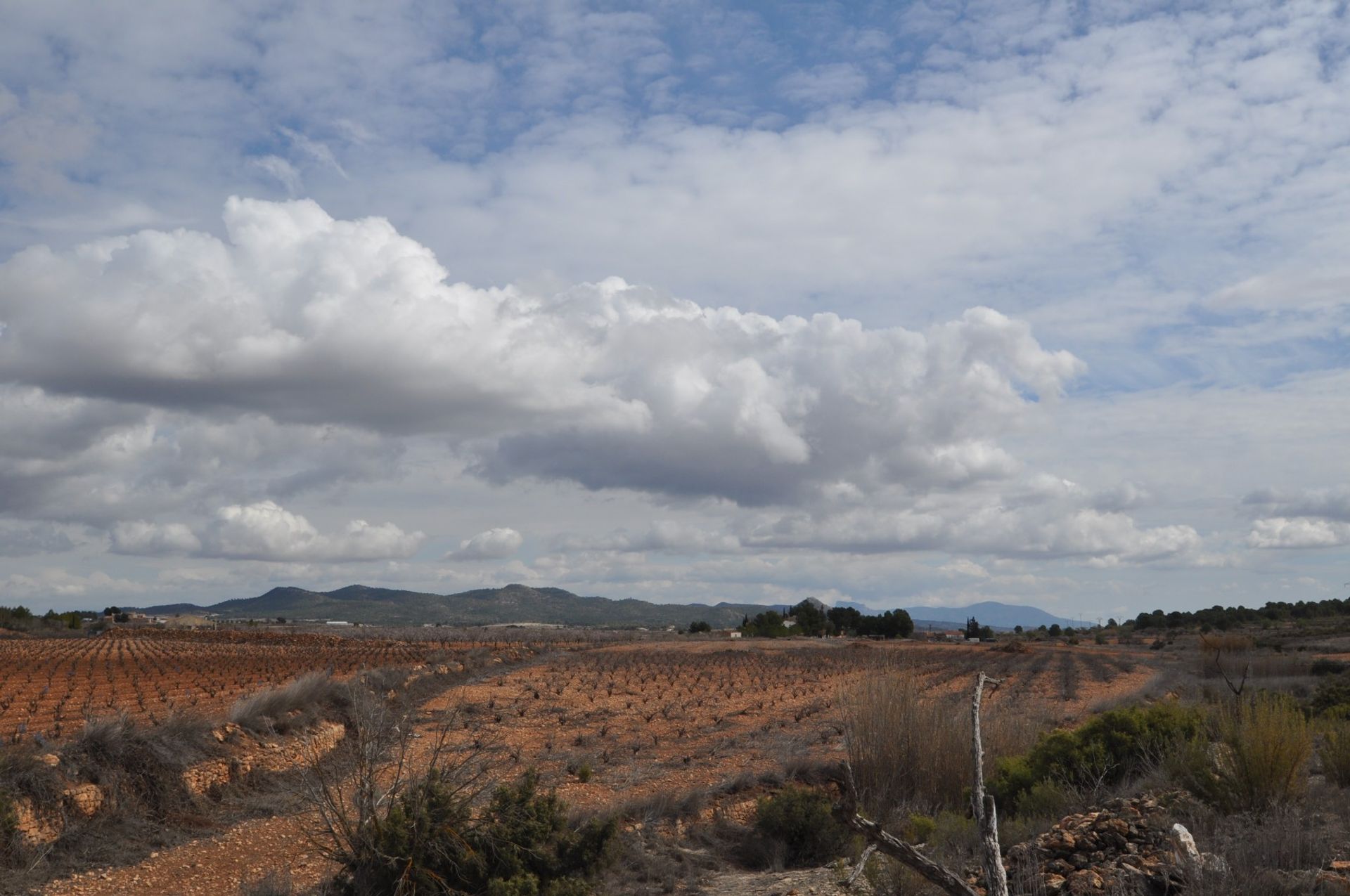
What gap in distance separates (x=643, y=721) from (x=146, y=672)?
22.5 meters

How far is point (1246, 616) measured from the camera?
9812 cm

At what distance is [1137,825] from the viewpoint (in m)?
9.66

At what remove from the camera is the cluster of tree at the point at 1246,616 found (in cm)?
9388

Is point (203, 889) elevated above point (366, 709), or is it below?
below

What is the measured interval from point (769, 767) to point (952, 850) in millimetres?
8188

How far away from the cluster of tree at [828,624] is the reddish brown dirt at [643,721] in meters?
46.6

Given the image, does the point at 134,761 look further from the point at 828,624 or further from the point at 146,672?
the point at 828,624

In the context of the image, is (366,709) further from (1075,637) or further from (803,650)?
(1075,637)

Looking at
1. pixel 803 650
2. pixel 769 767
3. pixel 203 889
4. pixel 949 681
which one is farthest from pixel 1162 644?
pixel 203 889

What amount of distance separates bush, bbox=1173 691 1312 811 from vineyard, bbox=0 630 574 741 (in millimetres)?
14946

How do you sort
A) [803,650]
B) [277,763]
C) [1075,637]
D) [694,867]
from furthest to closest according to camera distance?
[1075,637], [803,650], [277,763], [694,867]

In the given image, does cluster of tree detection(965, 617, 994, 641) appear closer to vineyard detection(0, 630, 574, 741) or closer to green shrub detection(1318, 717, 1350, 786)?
vineyard detection(0, 630, 574, 741)

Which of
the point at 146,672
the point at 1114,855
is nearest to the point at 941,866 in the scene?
the point at 1114,855

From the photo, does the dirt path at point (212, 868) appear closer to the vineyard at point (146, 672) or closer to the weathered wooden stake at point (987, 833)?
the vineyard at point (146, 672)
